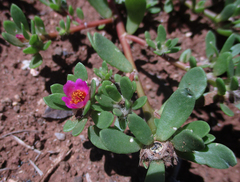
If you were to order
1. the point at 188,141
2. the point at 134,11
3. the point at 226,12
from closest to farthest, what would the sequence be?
the point at 188,141 → the point at 134,11 → the point at 226,12

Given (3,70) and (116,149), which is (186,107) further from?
(3,70)

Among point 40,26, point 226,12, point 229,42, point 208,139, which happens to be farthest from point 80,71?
point 226,12

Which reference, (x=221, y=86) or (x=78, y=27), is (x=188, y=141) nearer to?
(x=221, y=86)

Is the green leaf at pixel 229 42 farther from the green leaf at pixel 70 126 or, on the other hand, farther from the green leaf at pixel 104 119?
the green leaf at pixel 70 126

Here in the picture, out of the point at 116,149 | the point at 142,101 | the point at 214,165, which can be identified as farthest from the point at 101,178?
the point at 214,165

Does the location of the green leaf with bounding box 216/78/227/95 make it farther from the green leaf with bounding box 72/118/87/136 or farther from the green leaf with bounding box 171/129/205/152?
the green leaf with bounding box 72/118/87/136
